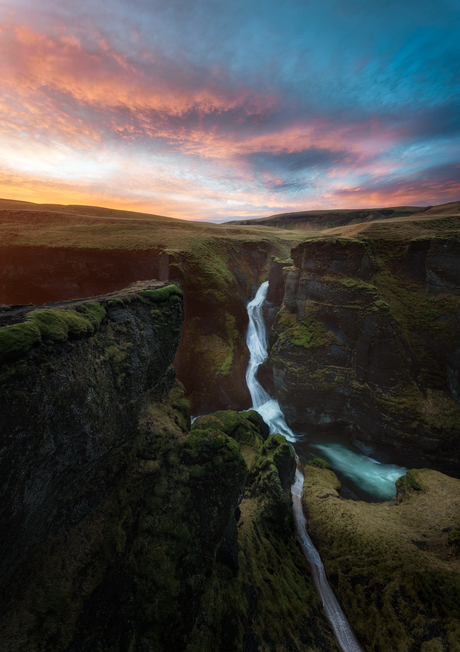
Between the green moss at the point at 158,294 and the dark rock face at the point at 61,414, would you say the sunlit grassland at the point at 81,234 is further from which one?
the dark rock face at the point at 61,414

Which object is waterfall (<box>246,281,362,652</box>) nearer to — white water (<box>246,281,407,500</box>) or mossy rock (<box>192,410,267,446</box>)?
white water (<box>246,281,407,500</box>)

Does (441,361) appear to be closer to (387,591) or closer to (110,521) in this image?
(387,591)

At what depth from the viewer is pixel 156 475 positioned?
10.1 m

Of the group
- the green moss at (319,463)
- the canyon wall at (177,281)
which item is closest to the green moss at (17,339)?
the green moss at (319,463)

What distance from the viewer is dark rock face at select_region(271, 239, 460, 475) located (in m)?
22.5

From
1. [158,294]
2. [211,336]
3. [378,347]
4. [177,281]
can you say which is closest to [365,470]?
[378,347]

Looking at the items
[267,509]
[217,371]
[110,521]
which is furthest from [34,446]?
[217,371]

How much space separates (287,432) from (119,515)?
21698 mm

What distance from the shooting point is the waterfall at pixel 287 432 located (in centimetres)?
1198

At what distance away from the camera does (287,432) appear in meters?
27.3

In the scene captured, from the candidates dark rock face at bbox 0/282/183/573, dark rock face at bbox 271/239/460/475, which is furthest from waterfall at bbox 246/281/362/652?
dark rock face at bbox 0/282/183/573

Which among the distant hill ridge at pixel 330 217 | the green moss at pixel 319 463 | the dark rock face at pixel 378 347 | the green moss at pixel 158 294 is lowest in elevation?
the green moss at pixel 319 463

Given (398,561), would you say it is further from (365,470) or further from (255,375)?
(255,375)

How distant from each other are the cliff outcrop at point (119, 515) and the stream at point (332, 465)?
112 cm
